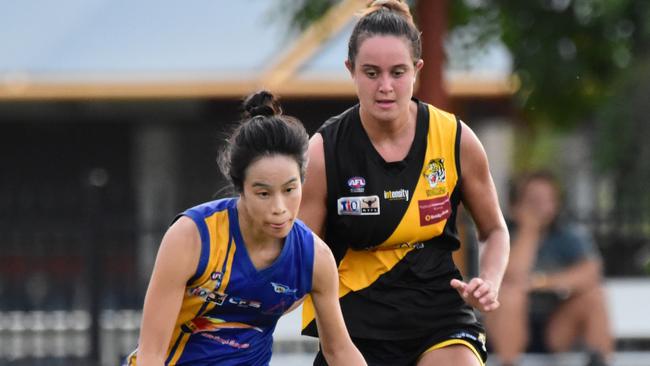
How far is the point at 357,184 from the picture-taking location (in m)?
4.87

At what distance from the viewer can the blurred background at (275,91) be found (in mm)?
10734

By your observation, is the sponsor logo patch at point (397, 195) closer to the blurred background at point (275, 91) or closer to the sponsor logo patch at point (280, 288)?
the sponsor logo patch at point (280, 288)

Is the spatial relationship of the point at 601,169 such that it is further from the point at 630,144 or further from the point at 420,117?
the point at 420,117

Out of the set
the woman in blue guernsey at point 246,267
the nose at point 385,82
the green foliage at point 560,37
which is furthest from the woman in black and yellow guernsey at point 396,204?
the green foliage at point 560,37

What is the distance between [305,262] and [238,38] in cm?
1134

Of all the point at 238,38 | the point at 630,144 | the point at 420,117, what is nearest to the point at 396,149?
the point at 420,117

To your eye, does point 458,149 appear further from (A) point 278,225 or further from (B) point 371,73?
(A) point 278,225

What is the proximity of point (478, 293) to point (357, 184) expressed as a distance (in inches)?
22.5

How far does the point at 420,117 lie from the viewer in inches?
195

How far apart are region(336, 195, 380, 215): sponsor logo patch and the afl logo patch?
3cm

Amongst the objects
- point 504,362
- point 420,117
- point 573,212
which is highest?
point 420,117

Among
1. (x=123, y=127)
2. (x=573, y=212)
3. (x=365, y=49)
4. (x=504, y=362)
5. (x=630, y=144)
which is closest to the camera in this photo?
(x=365, y=49)

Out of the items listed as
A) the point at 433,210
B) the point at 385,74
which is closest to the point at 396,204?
the point at 433,210

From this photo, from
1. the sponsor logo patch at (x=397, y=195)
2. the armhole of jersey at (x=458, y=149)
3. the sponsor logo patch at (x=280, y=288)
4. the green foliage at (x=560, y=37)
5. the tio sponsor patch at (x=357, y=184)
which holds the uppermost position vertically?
the green foliage at (x=560, y=37)
